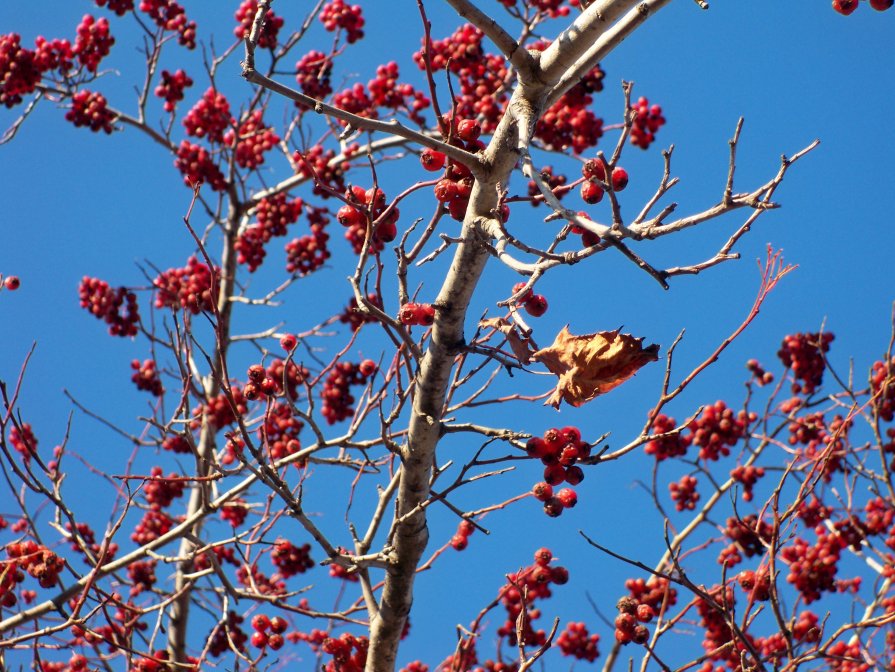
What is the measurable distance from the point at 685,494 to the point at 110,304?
5.21 m

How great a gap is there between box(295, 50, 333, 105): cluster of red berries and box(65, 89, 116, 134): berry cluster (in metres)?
1.81

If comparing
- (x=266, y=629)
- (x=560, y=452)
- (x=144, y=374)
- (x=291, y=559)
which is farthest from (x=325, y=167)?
(x=560, y=452)

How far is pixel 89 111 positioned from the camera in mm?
7789

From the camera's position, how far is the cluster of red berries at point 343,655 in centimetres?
464

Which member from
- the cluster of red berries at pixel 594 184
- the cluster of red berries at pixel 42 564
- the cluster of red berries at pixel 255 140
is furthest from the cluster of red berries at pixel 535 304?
the cluster of red berries at pixel 255 140

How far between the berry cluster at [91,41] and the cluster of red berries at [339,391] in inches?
150

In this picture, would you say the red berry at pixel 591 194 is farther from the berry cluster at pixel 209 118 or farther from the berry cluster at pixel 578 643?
the berry cluster at pixel 209 118

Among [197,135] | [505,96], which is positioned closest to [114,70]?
[197,135]

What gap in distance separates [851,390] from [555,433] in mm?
2808

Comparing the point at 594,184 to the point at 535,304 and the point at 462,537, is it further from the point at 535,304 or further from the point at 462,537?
the point at 462,537

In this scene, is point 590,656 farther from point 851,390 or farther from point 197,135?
point 197,135

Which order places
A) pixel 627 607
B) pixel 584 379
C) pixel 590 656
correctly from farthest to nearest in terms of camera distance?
pixel 590 656 → pixel 627 607 → pixel 584 379

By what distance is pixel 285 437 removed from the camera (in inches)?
263

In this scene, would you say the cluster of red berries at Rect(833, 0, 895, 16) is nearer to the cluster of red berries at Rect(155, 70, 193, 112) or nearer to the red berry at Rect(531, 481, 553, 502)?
the red berry at Rect(531, 481, 553, 502)
